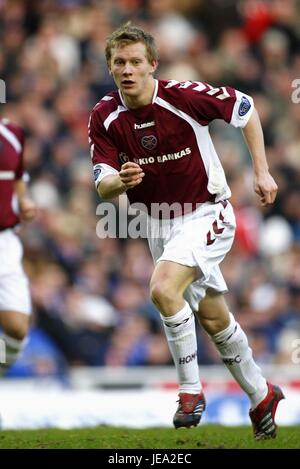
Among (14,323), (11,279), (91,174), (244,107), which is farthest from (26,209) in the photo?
(91,174)

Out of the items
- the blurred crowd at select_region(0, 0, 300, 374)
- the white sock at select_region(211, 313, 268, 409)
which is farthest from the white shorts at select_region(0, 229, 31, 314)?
the white sock at select_region(211, 313, 268, 409)

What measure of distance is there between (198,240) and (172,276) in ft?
1.29

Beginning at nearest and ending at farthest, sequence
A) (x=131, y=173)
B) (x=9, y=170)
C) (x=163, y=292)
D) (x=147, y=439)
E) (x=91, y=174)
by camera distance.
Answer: (x=131, y=173) < (x=163, y=292) < (x=147, y=439) < (x=9, y=170) < (x=91, y=174)

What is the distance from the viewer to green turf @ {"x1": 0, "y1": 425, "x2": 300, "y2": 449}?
767cm

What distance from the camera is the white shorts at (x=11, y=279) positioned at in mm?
10039

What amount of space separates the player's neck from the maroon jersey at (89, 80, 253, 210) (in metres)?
0.03

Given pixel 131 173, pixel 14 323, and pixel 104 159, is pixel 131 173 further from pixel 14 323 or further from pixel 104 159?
pixel 14 323

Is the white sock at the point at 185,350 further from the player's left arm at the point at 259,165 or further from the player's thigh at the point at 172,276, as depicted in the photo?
the player's left arm at the point at 259,165

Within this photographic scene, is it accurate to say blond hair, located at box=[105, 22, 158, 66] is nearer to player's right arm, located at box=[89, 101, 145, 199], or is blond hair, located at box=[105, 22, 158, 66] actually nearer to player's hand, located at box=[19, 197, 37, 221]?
player's right arm, located at box=[89, 101, 145, 199]

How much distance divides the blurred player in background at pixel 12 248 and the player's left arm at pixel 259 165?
8.94 ft

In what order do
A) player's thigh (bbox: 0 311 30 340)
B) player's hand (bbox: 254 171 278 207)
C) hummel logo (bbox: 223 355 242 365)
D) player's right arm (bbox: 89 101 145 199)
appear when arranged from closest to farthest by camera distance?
player's right arm (bbox: 89 101 145 199) < player's hand (bbox: 254 171 278 207) < hummel logo (bbox: 223 355 242 365) < player's thigh (bbox: 0 311 30 340)

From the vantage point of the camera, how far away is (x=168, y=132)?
7793 millimetres
